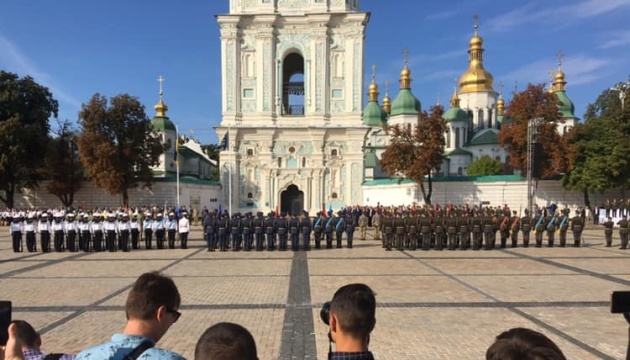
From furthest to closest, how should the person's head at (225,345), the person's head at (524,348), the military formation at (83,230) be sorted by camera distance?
the military formation at (83,230) → the person's head at (225,345) → the person's head at (524,348)

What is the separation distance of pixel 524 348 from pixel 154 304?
185 centimetres

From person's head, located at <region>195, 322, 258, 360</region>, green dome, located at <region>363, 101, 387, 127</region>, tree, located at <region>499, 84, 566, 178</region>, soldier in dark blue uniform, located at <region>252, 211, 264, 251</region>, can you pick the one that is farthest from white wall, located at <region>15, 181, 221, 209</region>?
green dome, located at <region>363, 101, 387, 127</region>

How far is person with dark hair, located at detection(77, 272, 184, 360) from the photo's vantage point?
7.43ft

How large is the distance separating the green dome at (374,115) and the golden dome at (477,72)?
15.8 meters

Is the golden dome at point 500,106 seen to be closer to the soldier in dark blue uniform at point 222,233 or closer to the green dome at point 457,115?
the green dome at point 457,115

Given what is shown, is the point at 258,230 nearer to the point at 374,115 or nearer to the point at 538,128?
the point at 538,128

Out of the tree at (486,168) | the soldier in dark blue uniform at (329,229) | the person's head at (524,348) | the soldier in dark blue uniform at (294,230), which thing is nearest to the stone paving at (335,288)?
the soldier in dark blue uniform at (294,230)

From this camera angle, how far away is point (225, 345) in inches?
84.4

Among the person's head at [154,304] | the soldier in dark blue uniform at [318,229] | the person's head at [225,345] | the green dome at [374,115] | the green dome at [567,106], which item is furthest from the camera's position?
the green dome at [374,115]

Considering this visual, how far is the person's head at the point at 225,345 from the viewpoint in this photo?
7.01 feet

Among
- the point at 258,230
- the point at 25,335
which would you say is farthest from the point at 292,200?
the point at 25,335

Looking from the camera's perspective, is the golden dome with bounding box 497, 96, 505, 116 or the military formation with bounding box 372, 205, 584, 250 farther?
the golden dome with bounding box 497, 96, 505, 116

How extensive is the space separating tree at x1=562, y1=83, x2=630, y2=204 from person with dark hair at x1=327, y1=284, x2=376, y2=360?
113 ft

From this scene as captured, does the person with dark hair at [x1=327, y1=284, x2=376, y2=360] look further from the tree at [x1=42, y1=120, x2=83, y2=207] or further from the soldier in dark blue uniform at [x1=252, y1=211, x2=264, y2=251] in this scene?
the tree at [x1=42, y1=120, x2=83, y2=207]
